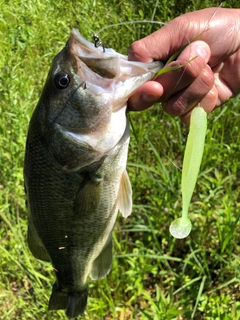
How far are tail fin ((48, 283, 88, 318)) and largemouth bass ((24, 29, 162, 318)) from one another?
35 centimetres

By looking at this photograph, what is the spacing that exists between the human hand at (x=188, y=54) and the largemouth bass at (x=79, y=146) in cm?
8

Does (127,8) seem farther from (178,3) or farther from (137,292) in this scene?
(137,292)

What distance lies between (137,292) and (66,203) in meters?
1.30

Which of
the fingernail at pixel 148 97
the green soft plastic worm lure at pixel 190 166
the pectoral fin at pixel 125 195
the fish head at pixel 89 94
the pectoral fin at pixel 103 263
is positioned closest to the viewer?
the green soft plastic worm lure at pixel 190 166

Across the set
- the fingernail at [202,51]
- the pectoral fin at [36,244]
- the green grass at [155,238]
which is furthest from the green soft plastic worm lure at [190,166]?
the green grass at [155,238]

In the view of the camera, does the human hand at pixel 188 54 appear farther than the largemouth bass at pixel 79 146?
Yes

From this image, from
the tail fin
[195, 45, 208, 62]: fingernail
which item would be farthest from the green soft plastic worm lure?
the tail fin

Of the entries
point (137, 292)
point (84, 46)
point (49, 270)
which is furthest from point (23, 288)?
point (84, 46)

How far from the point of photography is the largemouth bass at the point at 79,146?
145 cm

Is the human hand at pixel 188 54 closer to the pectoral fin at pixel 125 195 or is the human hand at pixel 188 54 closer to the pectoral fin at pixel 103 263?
the pectoral fin at pixel 125 195

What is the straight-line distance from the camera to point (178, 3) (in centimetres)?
358

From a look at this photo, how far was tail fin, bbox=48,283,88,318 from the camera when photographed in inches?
82.9

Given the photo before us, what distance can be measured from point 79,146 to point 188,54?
56 centimetres

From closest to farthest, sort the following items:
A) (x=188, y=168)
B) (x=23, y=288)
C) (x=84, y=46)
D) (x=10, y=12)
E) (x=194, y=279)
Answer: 1. (x=188, y=168)
2. (x=84, y=46)
3. (x=194, y=279)
4. (x=23, y=288)
5. (x=10, y=12)
